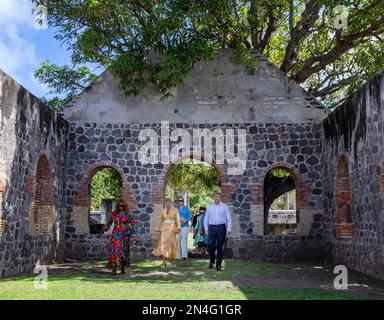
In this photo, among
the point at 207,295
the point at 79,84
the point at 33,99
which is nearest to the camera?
the point at 207,295

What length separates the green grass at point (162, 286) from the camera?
23.2ft

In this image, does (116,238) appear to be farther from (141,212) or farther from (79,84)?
(79,84)

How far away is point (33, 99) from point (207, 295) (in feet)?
20.7

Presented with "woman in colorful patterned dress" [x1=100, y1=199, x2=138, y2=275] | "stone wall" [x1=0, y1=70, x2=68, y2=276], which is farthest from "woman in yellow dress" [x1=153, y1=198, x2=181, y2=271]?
"stone wall" [x1=0, y1=70, x2=68, y2=276]

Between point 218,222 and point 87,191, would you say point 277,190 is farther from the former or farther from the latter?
point 218,222

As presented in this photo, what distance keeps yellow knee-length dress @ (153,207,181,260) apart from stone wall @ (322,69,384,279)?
393 centimetres

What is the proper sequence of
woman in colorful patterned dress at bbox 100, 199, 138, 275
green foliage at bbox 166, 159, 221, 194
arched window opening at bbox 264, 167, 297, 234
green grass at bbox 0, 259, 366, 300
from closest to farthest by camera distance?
1. green grass at bbox 0, 259, 366, 300
2. woman in colorful patterned dress at bbox 100, 199, 138, 275
3. arched window opening at bbox 264, 167, 297, 234
4. green foliage at bbox 166, 159, 221, 194

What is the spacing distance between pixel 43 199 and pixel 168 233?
11.8 ft

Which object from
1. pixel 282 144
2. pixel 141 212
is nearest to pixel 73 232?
pixel 141 212

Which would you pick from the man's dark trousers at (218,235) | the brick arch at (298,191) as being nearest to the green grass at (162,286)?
the man's dark trousers at (218,235)

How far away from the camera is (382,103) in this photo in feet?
30.4

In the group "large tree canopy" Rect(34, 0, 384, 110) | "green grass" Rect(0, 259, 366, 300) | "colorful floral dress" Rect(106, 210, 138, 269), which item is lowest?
"green grass" Rect(0, 259, 366, 300)

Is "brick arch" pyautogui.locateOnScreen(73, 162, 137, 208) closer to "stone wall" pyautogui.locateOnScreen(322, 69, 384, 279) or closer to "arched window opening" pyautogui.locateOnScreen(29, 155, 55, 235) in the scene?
"arched window opening" pyautogui.locateOnScreen(29, 155, 55, 235)

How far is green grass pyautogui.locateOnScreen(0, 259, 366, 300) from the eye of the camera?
7074 millimetres
